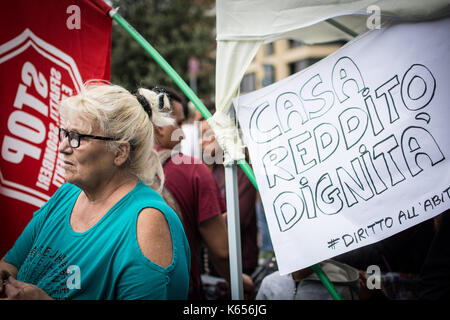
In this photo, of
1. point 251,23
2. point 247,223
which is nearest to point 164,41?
point 247,223

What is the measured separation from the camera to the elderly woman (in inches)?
52.5

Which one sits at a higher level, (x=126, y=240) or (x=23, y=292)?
(x=126, y=240)

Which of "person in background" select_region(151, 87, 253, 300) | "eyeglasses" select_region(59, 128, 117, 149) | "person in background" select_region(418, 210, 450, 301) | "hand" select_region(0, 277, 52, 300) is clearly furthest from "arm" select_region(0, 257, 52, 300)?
"person in background" select_region(418, 210, 450, 301)

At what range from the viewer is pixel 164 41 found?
49.0ft

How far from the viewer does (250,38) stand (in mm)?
1846

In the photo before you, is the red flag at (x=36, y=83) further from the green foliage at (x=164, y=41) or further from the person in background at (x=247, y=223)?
the green foliage at (x=164, y=41)

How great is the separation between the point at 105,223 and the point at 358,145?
113cm

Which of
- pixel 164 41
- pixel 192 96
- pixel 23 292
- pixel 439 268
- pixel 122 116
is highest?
pixel 164 41

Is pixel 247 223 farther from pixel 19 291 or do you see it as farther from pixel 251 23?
pixel 19 291

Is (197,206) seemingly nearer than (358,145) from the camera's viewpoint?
No

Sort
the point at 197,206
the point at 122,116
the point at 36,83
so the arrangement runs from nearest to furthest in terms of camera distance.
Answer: the point at 122,116 → the point at 36,83 → the point at 197,206

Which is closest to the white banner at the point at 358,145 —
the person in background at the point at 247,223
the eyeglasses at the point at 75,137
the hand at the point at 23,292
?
the eyeglasses at the point at 75,137

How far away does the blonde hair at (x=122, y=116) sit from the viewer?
152 centimetres
